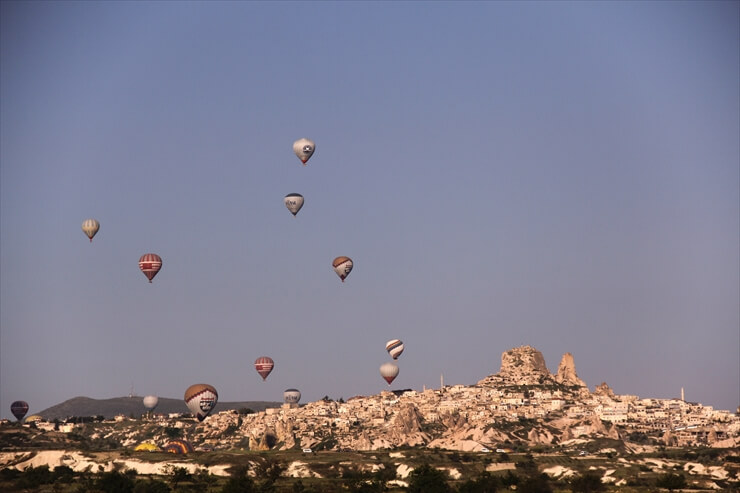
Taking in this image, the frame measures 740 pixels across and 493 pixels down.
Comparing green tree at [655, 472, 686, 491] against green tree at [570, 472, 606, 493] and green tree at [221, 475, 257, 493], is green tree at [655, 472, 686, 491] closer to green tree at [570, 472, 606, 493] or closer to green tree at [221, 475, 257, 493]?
green tree at [570, 472, 606, 493]

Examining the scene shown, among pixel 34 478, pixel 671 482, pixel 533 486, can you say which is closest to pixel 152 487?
pixel 34 478

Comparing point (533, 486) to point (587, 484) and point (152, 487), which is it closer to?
point (587, 484)

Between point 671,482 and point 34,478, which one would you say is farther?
point 34,478

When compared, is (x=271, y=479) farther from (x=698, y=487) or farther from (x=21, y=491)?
(x=698, y=487)

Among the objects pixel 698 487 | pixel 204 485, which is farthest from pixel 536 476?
pixel 204 485

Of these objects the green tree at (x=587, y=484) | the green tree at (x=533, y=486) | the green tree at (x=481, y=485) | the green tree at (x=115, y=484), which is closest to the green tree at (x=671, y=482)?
the green tree at (x=587, y=484)

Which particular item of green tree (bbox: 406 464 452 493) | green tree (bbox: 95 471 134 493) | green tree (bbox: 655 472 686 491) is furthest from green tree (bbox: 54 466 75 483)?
green tree (bbox: 655 472 686 491)
